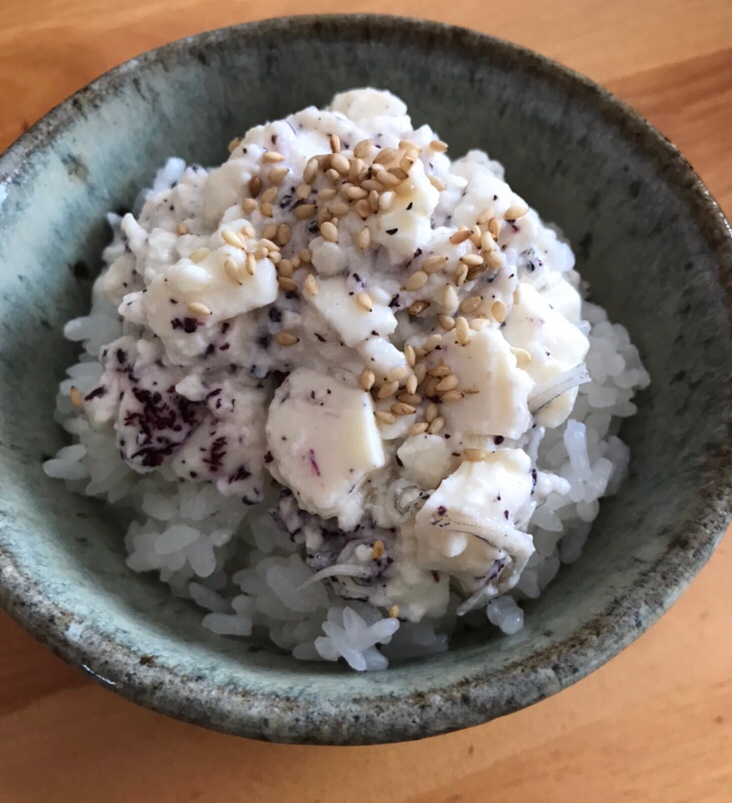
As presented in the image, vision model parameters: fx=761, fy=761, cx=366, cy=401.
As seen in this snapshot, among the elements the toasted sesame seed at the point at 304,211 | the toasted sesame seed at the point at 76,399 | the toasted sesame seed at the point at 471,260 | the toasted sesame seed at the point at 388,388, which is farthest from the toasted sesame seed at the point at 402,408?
the toasted sesame seed at the point at 76,399

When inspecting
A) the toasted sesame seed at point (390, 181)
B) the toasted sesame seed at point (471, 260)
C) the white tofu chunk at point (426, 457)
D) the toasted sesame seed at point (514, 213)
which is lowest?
the white tofu chunk at point (426, 457)

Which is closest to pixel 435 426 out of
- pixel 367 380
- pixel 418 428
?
pixel 418 428

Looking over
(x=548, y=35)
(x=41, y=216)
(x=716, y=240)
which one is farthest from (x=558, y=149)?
(x=41, y=216)

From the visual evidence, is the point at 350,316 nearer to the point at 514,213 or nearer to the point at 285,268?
the point at 285,268

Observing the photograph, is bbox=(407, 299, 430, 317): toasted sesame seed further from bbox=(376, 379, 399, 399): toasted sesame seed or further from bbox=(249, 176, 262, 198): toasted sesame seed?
bbox=(249, 176, 262, 198): toasted sesame seed

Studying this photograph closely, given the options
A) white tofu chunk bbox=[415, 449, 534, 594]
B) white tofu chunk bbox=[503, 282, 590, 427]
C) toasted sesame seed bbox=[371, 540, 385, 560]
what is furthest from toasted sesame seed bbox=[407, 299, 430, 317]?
toasted sesame seed bbox=[371, 540, 385, 560]

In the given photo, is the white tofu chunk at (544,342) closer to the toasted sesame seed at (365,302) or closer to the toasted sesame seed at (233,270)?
the toasted sesame seed at (365,302)

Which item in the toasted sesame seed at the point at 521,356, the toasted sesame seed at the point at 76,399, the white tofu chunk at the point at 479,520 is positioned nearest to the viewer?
the white tofu chunk at the point at 479,520
